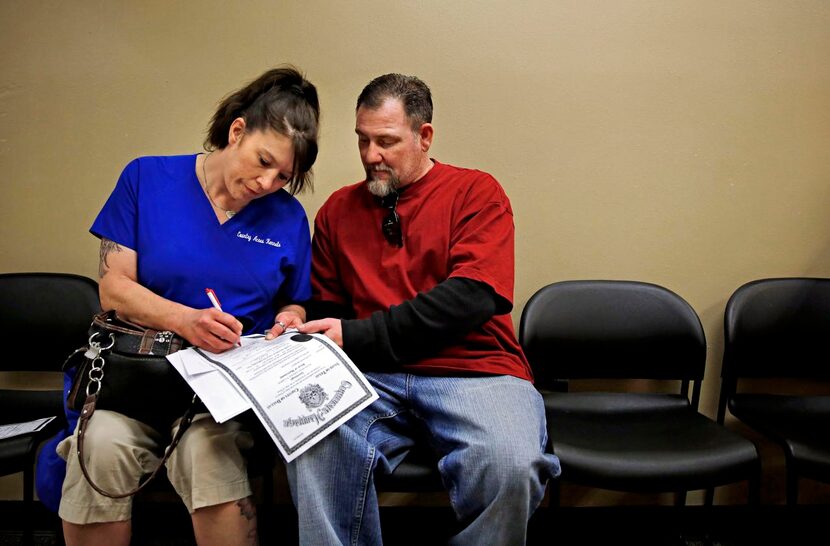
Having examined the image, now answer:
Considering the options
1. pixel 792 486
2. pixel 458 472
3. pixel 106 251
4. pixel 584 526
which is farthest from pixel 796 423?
pixel 106 251

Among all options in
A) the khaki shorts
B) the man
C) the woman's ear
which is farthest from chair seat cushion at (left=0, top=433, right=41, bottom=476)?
the woman's ear

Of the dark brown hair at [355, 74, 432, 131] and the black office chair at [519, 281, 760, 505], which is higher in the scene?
the dark brown hair at [355, 74, 432, 131]

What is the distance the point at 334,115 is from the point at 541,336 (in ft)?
3.63

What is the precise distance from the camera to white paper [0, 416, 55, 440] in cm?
166

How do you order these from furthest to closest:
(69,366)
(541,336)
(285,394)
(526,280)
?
(526,280), (541,336), (69,366), (285,394)

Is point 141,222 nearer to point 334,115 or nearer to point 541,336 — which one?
point 334,115

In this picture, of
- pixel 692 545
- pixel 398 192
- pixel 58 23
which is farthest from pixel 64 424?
pixel 692 545

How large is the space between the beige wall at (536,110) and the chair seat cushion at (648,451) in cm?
59

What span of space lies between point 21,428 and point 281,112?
1166mm

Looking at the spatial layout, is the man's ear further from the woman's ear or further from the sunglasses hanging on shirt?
the woman's ear

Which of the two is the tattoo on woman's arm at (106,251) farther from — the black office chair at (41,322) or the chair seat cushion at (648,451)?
the chair seat cushion at (648,451)

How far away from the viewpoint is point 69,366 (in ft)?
5.11

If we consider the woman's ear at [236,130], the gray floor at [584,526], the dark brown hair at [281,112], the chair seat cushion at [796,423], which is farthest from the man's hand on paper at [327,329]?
the chair seat cushion at [796,423]

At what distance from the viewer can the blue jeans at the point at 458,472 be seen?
1.47 m
